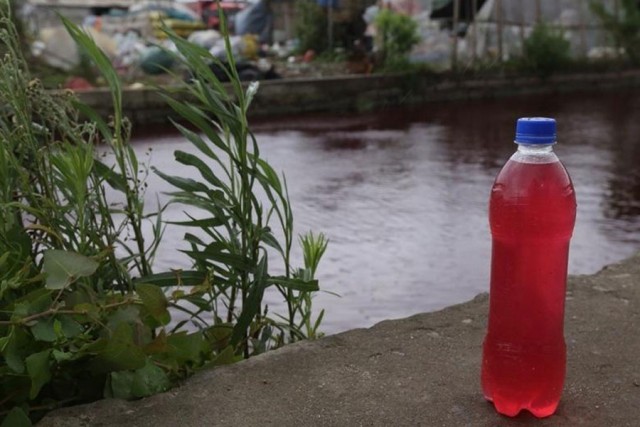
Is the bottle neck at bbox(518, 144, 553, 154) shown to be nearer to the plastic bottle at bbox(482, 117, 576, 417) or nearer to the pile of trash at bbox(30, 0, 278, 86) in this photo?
the plastic bottle at bbox(482, 117, 576, 417)

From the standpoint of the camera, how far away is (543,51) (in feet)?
42.6

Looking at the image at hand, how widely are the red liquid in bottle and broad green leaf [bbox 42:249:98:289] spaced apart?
0.81m

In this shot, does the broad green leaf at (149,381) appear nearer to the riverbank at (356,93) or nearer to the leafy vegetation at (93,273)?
the leafy vegetation at (93,273)

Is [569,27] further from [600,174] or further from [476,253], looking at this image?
[476,253]

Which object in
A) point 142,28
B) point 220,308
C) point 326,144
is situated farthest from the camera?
point 142,28

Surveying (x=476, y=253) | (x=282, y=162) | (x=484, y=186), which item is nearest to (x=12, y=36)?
(x=476, y=253)

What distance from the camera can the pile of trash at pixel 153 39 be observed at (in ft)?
36.4

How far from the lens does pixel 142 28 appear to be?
1727 cm

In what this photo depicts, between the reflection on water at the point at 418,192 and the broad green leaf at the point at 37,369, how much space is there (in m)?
1.78

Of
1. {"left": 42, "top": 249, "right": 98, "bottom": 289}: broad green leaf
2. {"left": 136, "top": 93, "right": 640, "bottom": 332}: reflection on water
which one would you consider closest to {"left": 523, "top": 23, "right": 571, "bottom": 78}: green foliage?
{"left": 136, "top": 93, "right": 640, "bottom": 332}: reflection on water

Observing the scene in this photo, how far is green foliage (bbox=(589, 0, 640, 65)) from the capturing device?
565 inches

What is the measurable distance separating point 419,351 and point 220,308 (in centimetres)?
141

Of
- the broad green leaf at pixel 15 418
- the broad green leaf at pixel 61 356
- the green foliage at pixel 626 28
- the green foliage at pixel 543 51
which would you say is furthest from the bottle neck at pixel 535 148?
the green foliage at pixel 626 28

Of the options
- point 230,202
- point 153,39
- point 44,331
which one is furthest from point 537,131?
point 153,39
